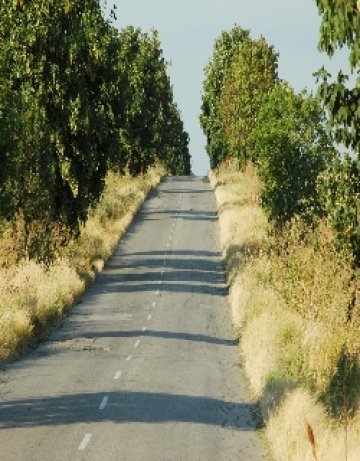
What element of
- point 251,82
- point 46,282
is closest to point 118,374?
point 46,282

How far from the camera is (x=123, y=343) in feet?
112

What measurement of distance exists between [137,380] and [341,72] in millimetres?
13693

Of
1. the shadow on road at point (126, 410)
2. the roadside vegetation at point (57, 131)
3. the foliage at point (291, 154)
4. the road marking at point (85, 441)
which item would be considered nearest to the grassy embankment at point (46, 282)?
the roadside vegetation at point (57, 131)

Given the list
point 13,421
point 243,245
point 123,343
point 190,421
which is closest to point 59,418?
point 13,421

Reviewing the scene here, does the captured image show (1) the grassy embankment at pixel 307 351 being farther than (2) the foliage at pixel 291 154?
No

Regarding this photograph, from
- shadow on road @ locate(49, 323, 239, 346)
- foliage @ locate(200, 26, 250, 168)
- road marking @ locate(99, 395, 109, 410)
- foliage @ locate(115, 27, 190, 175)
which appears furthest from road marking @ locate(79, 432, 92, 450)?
foliage @ locate(200, 26, 250, 168)

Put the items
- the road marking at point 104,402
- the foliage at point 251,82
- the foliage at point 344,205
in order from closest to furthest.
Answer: the foliage at point 344,205 → the road marking at point 104,402 → the foliage at point 251,82

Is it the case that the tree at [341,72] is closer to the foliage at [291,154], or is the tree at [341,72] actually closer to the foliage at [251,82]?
the foliage at [291,154]

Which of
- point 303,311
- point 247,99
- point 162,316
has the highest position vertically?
point 247,99

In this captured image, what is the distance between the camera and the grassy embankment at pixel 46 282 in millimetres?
32625

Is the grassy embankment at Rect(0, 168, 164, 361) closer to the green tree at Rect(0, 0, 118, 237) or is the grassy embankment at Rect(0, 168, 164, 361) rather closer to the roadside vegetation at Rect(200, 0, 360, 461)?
the green tree at Rect(0, 0, 118, 237)

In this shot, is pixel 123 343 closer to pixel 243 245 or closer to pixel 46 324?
pixel 46 324

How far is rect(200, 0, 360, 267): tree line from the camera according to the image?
1505 centimetres

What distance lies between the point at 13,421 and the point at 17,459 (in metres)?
3.49
